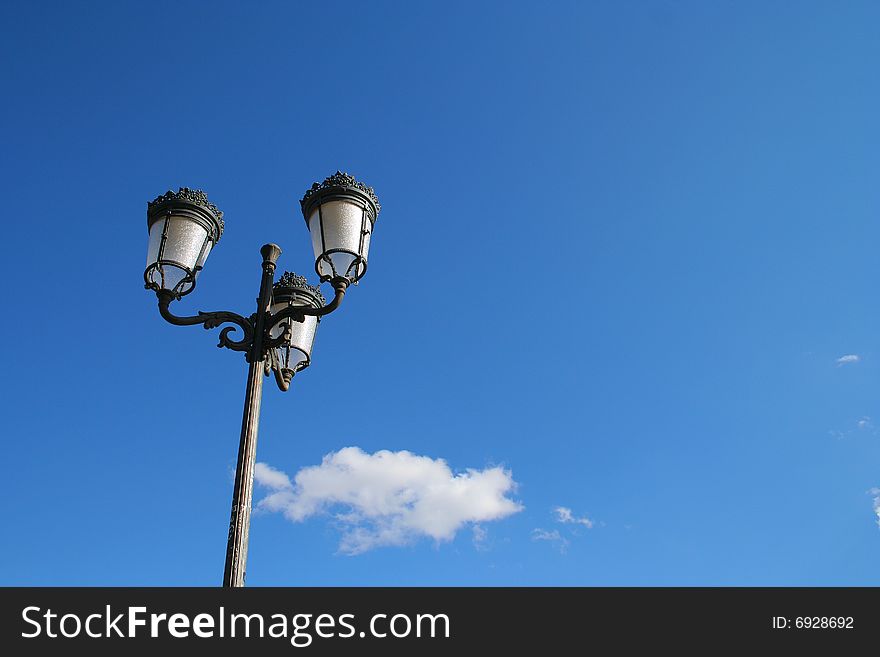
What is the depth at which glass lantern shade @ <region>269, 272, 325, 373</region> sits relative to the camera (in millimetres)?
6949

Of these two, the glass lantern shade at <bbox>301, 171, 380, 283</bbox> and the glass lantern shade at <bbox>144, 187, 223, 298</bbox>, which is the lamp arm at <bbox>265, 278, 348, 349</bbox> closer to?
the glass lantern shade at <bbox>301, 171, 380, 283</bbox>

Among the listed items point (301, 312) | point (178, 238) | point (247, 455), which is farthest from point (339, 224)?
point (247, 455)

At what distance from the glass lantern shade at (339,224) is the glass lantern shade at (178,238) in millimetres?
934

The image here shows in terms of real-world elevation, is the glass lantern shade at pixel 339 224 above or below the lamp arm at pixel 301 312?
above

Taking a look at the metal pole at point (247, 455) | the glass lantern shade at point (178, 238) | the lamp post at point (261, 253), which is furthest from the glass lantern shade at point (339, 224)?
the glass lantern shade at point (178, 238)

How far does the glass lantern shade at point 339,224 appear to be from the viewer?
5.97 metres

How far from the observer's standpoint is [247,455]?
518cm

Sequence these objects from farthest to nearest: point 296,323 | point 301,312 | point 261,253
A: 1. point 296,323
2. point 261,253
3. point 301,312

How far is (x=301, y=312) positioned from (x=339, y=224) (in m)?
0.87

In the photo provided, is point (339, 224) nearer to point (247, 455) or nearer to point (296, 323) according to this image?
point (296, 323)

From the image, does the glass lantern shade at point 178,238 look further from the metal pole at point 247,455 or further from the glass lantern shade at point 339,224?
the glass lantern shade at point 339,224
